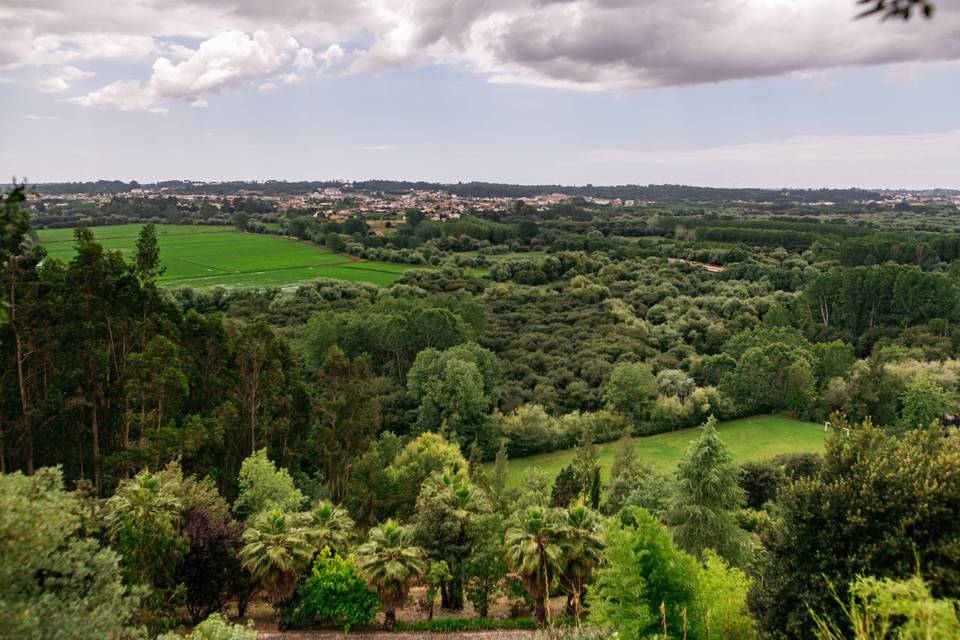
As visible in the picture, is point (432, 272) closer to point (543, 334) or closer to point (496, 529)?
point (543, 334)

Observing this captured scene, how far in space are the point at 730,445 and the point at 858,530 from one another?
988 inches

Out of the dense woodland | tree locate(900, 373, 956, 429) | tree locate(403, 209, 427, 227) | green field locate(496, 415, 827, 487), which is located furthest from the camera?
tree locate(403, 209, 427, 227)

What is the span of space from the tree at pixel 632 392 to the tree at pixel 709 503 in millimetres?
18405

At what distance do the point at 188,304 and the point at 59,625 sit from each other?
57.5 meters

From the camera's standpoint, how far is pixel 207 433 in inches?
806

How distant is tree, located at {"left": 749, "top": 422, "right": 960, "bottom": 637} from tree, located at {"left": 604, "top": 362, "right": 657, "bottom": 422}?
1020 inches

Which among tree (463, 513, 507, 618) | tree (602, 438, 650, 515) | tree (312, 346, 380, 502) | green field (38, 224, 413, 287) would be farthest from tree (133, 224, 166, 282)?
green field (38, 224, 413, 287)

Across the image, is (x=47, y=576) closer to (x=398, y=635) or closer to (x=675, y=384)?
(x=398, y=635)

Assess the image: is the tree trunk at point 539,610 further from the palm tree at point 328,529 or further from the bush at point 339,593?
the palm tree at point 328,529

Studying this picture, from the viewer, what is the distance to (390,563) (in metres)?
15.1

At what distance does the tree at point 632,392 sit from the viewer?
3828 cm

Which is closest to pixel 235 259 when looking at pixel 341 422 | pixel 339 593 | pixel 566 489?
pixel 341 422

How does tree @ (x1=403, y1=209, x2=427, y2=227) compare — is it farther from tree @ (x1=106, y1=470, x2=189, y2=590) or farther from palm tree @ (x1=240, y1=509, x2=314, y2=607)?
tree @ (x1=106, y1=470, x2=189, y2=590)

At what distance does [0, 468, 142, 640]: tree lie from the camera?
26.2ft
